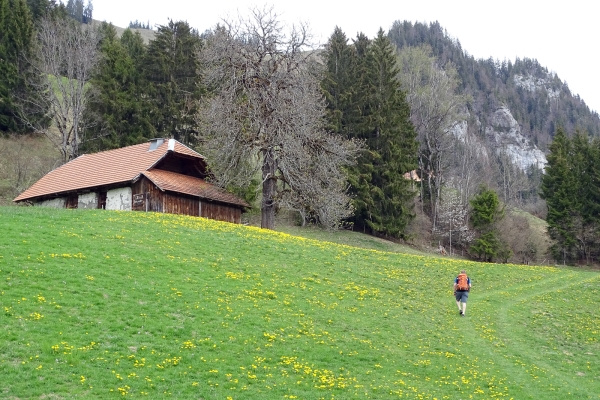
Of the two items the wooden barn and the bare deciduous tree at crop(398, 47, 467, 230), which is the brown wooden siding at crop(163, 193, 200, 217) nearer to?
the wooden barn

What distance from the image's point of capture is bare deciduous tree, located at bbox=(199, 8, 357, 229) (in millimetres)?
40094

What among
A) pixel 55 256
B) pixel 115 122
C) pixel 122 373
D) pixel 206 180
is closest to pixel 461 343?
pixel 122 373

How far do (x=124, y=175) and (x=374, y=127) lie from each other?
25.7 meters

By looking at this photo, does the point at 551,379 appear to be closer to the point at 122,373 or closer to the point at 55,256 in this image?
the point at 122,373

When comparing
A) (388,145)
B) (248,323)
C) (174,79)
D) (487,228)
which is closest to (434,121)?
(388,145)

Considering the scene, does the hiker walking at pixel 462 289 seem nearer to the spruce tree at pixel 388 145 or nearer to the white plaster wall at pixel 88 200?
the white plaster wall at pixel 88 200

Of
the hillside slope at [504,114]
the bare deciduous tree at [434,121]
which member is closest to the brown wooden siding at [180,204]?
the bare deciduous tree at [434,121]

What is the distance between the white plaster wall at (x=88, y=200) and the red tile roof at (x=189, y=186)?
16.0ft

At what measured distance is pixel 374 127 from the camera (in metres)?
57.7

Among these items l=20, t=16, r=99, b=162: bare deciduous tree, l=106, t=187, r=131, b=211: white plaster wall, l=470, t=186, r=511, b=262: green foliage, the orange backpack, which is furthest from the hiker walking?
l=20, t=16, r=99, b=162: bare deciduous tree

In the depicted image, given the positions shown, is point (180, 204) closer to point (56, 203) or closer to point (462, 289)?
point (56, 203)

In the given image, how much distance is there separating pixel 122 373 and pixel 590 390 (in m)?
13.5

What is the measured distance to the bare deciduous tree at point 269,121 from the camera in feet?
132

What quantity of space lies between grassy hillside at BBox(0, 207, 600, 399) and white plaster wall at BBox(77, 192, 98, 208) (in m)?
10.5
